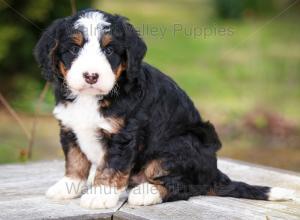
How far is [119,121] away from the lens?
14.9 ft

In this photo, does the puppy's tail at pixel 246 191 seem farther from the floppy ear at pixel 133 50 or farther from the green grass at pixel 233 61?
the green grass at pixel 233 61

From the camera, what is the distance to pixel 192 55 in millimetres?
16203

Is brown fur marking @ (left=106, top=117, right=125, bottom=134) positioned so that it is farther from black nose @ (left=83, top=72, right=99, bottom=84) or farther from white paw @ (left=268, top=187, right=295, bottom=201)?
white paw @ (left=268, top=187, right=295, bottom=201)

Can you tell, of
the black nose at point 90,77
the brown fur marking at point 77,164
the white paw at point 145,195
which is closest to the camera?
the black nose at point 90,77

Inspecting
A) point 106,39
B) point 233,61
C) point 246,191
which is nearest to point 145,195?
point 246,191

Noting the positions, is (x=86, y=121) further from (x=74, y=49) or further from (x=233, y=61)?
(x=233, y=61)

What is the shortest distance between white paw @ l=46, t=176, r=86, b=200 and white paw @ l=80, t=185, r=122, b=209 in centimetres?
30

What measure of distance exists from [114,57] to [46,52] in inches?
20.3

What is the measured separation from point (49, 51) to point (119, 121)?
2.32 ft

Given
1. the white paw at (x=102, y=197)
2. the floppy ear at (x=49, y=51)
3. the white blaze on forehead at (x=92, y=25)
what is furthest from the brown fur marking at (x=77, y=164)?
the white blaze on forehead at (x=92, y=25)

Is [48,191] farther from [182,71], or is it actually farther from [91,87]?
[182,71]

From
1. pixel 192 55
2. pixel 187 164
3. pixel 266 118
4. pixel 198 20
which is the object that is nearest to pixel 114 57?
pixel 187 164

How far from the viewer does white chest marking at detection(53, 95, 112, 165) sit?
178 inches

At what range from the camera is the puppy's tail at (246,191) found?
16.6 ft
